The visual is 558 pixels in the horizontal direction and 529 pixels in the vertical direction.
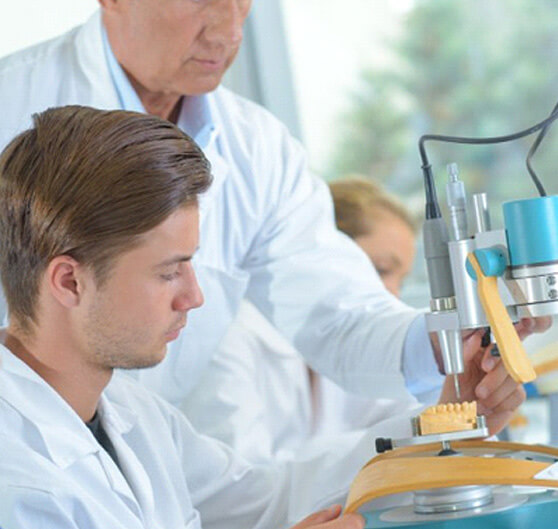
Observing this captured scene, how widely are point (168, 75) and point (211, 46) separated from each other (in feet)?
0.28

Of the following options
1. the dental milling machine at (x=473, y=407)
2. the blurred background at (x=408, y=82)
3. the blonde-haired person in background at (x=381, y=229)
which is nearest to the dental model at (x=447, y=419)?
the dental milling machine at (x=473, y=407)

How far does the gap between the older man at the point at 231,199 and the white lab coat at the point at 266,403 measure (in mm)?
168

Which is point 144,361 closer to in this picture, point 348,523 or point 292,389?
point 348,523

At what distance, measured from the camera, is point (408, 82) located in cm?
336

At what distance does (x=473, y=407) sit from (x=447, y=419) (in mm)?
48

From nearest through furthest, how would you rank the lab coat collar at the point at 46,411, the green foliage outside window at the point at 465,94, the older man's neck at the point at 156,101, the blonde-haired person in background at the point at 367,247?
the lab coat collar at the point at 46,411
the older man's neck at the point at 156,101
the blonde-haired person in background at the point at 367,247
the green foliage outside window at the point at 465,94

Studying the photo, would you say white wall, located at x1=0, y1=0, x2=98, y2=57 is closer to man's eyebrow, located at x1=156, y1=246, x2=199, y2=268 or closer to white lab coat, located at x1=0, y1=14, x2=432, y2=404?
white lab coat, located at x1=0, y1=14, x2=432, y2=404

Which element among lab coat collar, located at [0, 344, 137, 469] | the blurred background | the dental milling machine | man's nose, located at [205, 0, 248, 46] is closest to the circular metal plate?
the dental milling machine

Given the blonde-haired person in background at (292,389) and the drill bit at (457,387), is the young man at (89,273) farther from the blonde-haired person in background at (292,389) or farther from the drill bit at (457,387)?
the blonde-haired person in background at (292,389)

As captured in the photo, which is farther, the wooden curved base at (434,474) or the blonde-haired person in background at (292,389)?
the blonde-haired person in background at (292,389)

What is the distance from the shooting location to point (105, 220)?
1.32 metres

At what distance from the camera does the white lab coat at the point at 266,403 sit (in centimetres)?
222

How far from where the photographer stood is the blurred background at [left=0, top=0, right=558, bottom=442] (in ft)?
10.7

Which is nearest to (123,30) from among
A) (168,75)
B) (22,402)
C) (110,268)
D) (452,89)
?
(168,75)
